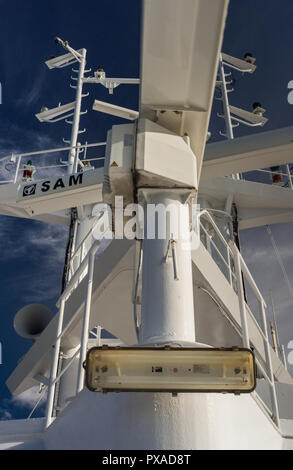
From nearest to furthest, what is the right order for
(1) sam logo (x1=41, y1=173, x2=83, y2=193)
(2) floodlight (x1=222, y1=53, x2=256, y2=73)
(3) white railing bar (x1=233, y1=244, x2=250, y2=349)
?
1. (3) white railing bar (x1=233, y1=244, x2=250, y2=349)
2. (1) sam logo (x1=41, y1=173, x2=83, y2=193)
3. (2) floodlight (x1=222, y1=53, x2=256, y2=73)

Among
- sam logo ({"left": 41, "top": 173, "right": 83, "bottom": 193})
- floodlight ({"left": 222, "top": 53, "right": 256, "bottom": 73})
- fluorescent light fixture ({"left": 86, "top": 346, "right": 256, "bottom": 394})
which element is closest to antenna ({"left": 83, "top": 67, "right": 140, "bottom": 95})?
floodlight ({"left": 222, "top": 53, "right": 256, "bottom": 73})

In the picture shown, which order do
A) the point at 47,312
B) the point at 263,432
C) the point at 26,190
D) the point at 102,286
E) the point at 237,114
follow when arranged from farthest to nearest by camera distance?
the point at 237,114 → the point at 47,312 → the point at 102,286 → the point at 26,190 → the point at 263,432

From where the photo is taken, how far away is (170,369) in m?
1.78

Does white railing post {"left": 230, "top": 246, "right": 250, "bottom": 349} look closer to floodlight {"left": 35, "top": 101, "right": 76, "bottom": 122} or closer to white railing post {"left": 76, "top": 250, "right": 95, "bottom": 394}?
white railing post {"left": 76, "top": 250, "right": 95, "bottom": 394}

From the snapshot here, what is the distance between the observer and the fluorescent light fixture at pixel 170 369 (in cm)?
176

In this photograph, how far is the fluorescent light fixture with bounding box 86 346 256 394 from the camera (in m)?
1.76

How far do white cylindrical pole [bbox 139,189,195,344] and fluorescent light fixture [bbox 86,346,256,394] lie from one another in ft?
1.09

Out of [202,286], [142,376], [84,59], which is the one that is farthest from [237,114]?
[142,376]

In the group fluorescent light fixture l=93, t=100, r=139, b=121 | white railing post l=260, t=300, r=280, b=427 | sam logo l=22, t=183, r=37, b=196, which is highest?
sam logo l=22, t=183, r=37, b=196

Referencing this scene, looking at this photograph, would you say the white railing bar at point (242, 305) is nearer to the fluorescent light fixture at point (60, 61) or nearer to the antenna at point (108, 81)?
the antenna at point (108, 81)

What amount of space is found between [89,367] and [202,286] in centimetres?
416

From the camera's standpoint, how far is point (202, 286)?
5.78 metres

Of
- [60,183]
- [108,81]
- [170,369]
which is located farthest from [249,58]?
[170,369]
